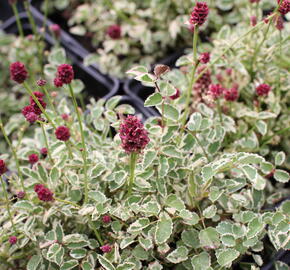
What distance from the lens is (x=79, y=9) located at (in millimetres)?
2324

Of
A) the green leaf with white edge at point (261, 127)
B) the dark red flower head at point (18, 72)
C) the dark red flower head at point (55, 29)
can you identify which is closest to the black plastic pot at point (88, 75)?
the dark red flower head at point (55, 29)

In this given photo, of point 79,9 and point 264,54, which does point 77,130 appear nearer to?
point 264,54

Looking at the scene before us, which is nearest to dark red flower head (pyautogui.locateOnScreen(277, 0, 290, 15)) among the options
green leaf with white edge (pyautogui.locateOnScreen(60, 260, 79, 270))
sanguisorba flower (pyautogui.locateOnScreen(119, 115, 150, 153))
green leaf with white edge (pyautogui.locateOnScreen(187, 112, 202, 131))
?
green leaf with white edge (pyautogui.locateOnScreen(187, 112, 202, 131))

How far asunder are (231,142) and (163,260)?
0.52 metres

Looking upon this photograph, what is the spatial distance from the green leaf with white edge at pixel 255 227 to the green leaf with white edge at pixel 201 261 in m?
0.13

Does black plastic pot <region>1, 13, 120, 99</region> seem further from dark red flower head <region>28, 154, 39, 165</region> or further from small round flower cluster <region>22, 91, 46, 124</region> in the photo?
small round flower cluster <region>22, 91, 46, 124</region>

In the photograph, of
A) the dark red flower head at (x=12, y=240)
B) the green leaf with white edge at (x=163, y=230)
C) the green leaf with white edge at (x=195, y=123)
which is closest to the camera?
the green leaf with white edge at (x=163, y=230)

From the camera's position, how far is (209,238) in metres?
1.18

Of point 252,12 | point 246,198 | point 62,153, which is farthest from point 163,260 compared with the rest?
point 252,12

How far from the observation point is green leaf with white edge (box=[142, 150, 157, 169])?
3.87ft

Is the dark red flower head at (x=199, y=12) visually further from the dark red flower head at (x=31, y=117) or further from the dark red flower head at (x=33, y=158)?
the dark red flower head at (x=33, y=158)

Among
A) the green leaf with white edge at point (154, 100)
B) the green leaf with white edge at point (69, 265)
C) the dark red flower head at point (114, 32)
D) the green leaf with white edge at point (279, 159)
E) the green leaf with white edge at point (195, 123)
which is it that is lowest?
the green leaf with white edge at point (69, 265)

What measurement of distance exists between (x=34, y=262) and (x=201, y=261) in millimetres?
487

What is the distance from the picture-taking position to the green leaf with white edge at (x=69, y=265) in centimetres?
120
